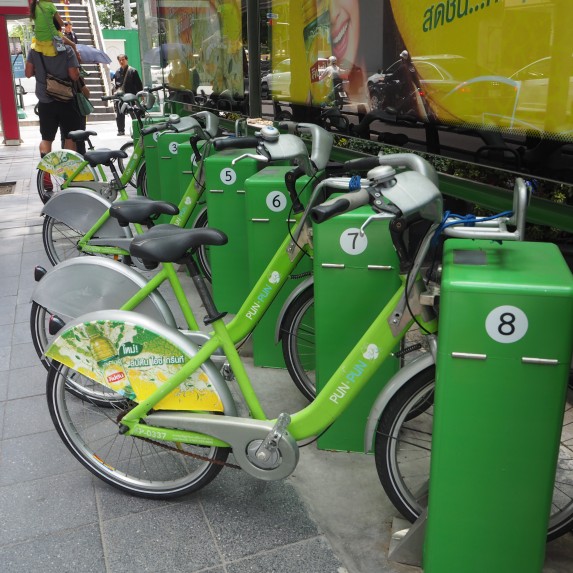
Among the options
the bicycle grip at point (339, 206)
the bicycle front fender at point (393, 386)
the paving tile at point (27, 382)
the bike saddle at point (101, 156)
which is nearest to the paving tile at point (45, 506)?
the paving tile at point (27, 382)

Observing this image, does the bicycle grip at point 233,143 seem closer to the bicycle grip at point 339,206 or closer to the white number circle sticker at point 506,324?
the bicycle grip at point 339,206

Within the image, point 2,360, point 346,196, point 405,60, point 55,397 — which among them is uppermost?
point 405,60

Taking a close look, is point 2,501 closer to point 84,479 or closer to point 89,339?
point 84,479

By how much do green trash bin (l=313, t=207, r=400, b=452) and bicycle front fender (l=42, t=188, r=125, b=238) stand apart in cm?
263

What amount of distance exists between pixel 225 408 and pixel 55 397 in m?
0.78

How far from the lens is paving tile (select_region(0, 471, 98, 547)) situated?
8.77 ft

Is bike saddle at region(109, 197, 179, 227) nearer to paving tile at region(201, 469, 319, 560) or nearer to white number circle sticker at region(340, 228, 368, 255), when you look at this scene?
white number circle sticker at region(340, 228, 368, 255)

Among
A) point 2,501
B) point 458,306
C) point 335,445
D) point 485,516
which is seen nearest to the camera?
point 458,306

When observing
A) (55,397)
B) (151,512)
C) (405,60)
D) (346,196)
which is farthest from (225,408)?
(405,60)

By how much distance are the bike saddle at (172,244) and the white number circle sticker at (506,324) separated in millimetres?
1093

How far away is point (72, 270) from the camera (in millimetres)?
3264

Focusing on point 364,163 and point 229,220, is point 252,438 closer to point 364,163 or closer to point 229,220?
point 364,163

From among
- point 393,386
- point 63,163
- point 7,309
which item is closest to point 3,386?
point 7,309

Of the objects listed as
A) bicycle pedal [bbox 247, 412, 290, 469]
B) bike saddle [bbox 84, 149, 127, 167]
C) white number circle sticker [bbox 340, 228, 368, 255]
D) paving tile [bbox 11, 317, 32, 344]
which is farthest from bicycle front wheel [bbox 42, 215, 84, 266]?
bicycle pedal [bbox 247, 412, 290, 469]
